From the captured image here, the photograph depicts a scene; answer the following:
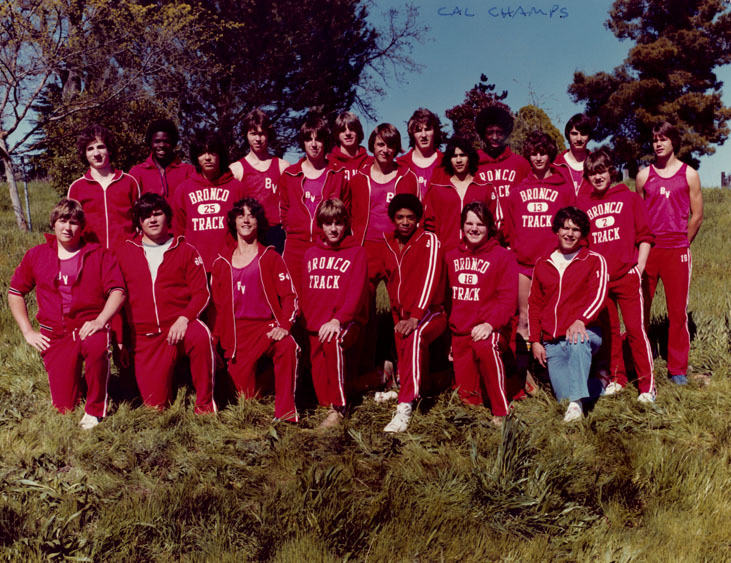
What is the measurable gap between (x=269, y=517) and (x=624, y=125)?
104 feet

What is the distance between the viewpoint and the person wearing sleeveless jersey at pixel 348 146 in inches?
215

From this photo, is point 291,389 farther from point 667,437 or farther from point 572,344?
point 667,437

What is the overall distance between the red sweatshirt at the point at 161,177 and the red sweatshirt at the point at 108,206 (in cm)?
19

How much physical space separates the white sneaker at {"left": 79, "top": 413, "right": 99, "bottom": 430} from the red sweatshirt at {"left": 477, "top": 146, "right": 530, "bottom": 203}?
369 centimetres

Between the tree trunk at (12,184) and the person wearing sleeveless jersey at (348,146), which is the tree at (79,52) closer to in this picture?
the tree trunk at (12,184)

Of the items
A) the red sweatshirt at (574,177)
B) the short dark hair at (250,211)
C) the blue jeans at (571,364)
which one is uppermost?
the red sweatshirt at (574,177)

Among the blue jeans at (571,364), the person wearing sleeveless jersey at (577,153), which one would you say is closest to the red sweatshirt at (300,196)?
the person wearing sleeveless jersey at (577,153)

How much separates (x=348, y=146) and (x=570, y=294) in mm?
2394

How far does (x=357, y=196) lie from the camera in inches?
207

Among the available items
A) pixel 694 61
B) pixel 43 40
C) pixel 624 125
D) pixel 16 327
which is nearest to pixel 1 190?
pixel 43 40

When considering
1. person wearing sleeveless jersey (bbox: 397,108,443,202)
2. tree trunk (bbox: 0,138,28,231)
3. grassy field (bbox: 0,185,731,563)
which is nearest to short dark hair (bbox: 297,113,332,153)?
person wearing sleeveless jersey (bbox: 397,108,443,202)

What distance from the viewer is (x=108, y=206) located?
16.5ft

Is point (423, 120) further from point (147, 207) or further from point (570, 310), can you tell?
point (147, 207)

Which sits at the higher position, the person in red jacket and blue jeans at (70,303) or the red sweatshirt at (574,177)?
the red sweatshirt at (574,177)
